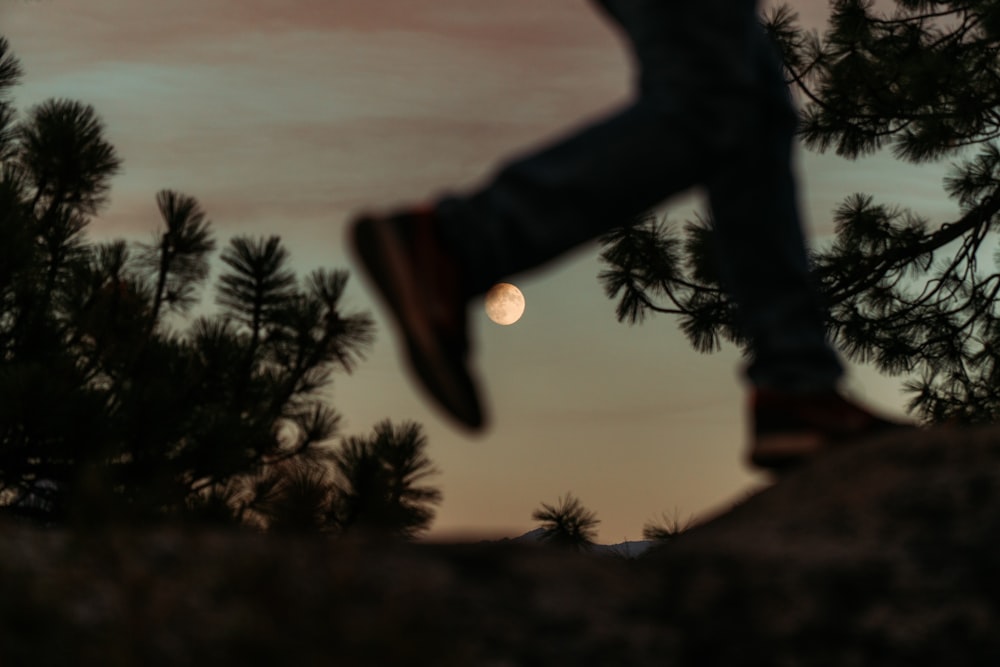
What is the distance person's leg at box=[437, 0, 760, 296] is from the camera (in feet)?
6.66

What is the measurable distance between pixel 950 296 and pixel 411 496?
316cm

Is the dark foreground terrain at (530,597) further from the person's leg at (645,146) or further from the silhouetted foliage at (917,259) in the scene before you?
the silhouetted foliage at (917,259)

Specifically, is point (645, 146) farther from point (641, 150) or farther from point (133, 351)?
point (133, 351)

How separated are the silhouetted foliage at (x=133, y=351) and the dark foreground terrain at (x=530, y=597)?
2848 mm

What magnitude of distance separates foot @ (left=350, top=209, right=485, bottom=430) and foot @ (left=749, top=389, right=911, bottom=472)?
56cm

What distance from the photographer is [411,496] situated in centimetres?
451

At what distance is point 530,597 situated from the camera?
1.48 metres

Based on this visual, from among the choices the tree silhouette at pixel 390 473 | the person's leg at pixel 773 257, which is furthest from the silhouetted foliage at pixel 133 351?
the person's leg at pixel 773 257

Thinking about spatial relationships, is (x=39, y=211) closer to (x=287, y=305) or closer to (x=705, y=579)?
(x=287, y=305)

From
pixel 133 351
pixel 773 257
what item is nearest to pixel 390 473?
pixel 133 351

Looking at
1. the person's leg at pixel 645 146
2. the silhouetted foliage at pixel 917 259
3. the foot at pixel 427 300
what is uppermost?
the silhouetted foliage at pixel 917 259

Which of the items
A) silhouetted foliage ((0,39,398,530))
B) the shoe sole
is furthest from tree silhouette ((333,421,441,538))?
the shoe sole

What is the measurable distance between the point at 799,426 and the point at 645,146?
0.65 m

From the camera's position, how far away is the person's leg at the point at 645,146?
80.0 inches
